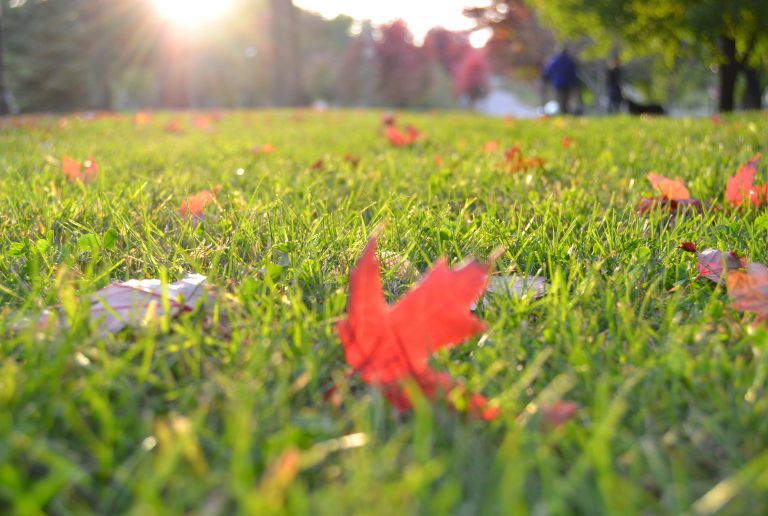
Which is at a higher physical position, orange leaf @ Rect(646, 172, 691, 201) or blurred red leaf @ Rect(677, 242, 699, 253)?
blurred red leaf @ Rect(677, 242, 699, 253)

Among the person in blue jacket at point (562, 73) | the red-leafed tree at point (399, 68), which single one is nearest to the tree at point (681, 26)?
the person in blue jacket at point (562, 73)

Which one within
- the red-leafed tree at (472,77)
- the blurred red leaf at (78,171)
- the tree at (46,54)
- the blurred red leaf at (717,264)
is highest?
the blurred red leaf at (717,264)

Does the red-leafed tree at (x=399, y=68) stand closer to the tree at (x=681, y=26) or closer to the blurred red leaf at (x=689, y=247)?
the tree at (x=681, y=26)

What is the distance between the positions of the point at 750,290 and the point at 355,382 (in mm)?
736

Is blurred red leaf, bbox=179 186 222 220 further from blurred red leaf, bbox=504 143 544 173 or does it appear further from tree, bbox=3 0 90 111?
tree, bbox=3 0 90 111

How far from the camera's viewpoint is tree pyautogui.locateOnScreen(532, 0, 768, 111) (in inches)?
372

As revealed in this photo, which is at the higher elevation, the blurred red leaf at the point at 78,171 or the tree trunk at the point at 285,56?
the blurred red leaf at the point at 78,171

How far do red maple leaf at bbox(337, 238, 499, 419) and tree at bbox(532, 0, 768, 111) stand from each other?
1022 cm

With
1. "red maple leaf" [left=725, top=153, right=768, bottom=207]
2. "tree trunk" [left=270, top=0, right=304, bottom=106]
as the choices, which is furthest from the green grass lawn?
"tree trunk" [left=270, top=0, right=304, bottom=106]

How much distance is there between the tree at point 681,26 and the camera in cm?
945

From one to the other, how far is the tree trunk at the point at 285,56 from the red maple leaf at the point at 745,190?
62.5 feet

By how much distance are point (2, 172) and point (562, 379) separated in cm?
305

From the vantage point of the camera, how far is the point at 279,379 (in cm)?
94

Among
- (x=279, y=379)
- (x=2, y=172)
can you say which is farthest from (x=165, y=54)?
(x=279, y=379)
